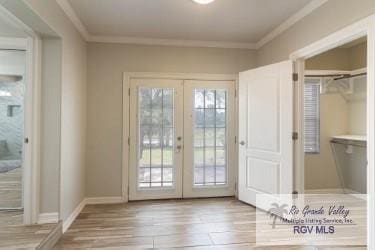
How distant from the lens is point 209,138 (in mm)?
4434

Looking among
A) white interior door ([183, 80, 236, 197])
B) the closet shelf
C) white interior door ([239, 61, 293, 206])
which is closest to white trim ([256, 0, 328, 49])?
white interior door ([239, 61, 293, 206])

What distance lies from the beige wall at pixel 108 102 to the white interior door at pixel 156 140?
232 mm

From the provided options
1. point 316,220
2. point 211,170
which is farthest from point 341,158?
point 211,170

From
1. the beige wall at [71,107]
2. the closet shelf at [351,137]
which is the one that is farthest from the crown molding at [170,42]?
the closet shelf at [351,137]

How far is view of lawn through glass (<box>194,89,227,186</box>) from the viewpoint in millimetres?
4395

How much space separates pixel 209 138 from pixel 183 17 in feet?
6.46

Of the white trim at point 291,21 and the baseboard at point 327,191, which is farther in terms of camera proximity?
the baseboard at point 327,191

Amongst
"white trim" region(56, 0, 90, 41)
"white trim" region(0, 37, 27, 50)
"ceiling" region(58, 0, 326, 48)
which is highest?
"ceiling" region(58, 0, 326, 48)

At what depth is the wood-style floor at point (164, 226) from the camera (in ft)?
8.92

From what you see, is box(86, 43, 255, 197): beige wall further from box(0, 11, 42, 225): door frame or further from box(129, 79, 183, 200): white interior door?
box(0, 11, 42, 225): door frame

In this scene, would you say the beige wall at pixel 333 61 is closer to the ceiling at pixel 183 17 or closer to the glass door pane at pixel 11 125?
the ceiling at pixel 183 17

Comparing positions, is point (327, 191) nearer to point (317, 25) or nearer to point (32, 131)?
point (317, 25)

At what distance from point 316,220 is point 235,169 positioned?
1.48 metres

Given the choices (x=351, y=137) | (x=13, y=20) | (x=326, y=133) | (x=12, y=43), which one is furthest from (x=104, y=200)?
(x=351, y=137)
